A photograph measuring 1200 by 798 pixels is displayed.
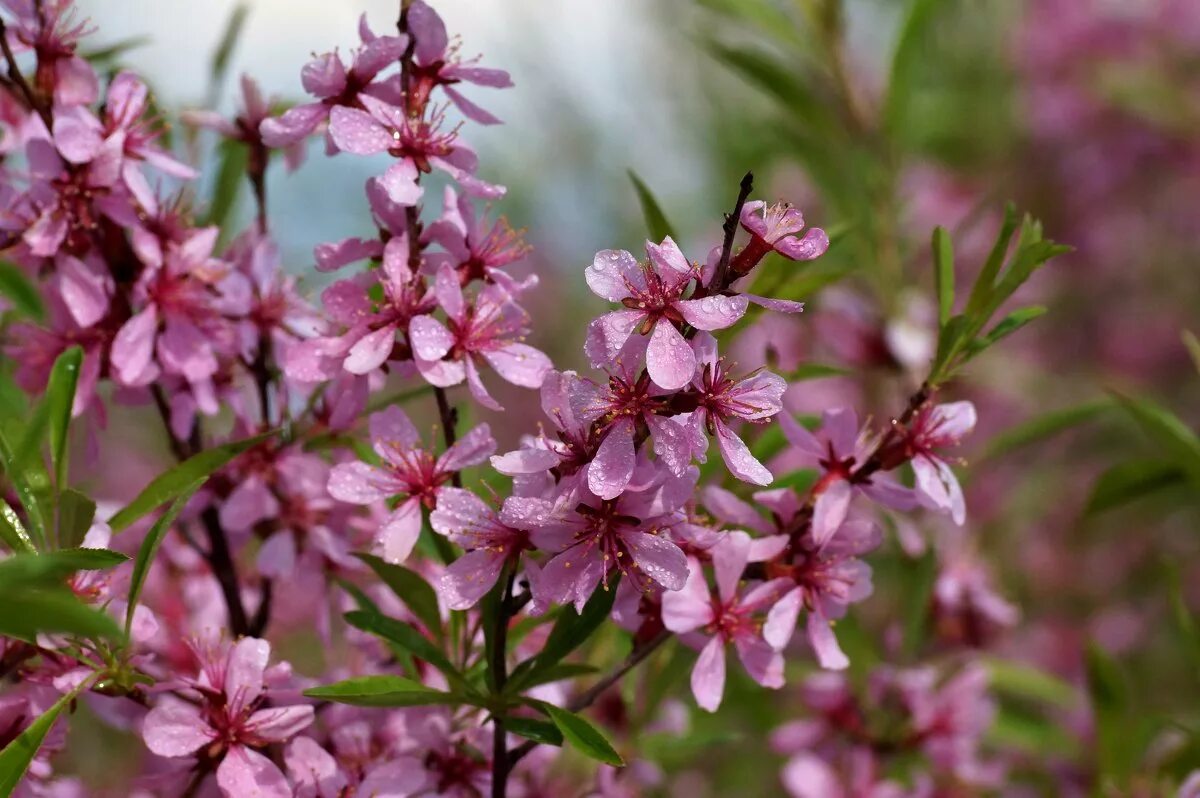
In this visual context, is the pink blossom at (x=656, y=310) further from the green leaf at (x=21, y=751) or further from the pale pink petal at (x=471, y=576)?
the green leaf at (x=21, y=751)

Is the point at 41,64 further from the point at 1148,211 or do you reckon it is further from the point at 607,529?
the point at 1148,211

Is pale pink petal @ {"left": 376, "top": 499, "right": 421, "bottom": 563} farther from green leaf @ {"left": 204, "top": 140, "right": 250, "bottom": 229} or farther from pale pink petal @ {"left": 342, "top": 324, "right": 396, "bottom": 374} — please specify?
green leaf @ {"left": 204, "top": 140, "right": 250, "bottom": 229}

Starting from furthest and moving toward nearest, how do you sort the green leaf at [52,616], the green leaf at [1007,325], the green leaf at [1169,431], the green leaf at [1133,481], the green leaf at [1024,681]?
the green leaf at [1024,681] → the green leaf at [1133,481] → the green leaf at [1169,431] → the green leaf at [1007,325] → the green leaf at [52,616]

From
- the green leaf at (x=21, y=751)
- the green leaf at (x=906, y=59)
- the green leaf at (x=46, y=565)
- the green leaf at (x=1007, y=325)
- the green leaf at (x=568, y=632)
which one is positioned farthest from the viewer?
the green leaf at (x=906, y=59)

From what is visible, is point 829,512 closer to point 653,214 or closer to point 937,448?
point 937,448

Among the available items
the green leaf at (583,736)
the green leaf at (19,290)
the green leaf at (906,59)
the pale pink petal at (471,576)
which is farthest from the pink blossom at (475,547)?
the green leaf at (906,59)

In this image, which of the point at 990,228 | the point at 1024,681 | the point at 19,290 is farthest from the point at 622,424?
the point at 990,228

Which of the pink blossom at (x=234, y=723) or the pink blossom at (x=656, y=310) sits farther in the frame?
the pink blossom at (x=234, y=723)
